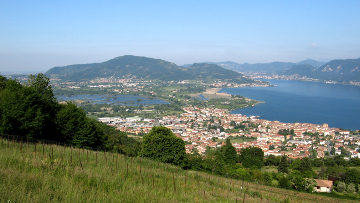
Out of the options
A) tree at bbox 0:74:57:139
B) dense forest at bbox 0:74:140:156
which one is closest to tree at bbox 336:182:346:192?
dense forest at bbox 0:74:140:156

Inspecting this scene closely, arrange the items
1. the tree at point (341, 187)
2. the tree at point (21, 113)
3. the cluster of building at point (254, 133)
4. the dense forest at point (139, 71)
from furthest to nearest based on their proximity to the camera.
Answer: the dense forest at point (139, 71)
the cluster of building at point (254, 133)
the tree at point (341, 187)
the tree at point (21, 113)

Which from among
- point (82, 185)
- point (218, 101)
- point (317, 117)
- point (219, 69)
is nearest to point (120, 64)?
point (219, 69)

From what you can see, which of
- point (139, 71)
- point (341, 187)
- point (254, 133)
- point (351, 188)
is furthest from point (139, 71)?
point (351, 188)

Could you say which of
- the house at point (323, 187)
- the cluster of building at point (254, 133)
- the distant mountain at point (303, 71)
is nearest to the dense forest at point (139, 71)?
the distant mountain at point (303, 71)

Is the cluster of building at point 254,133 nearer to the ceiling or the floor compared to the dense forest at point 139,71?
nearer to the floor

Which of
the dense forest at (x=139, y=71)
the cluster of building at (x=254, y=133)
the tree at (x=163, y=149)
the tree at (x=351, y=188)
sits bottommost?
the cluster of building at (x=254, y=133)

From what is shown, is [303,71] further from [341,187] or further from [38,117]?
[38,117]

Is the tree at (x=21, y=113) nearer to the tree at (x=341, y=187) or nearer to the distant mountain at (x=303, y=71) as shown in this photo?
the tree at (x=341, y=187)
